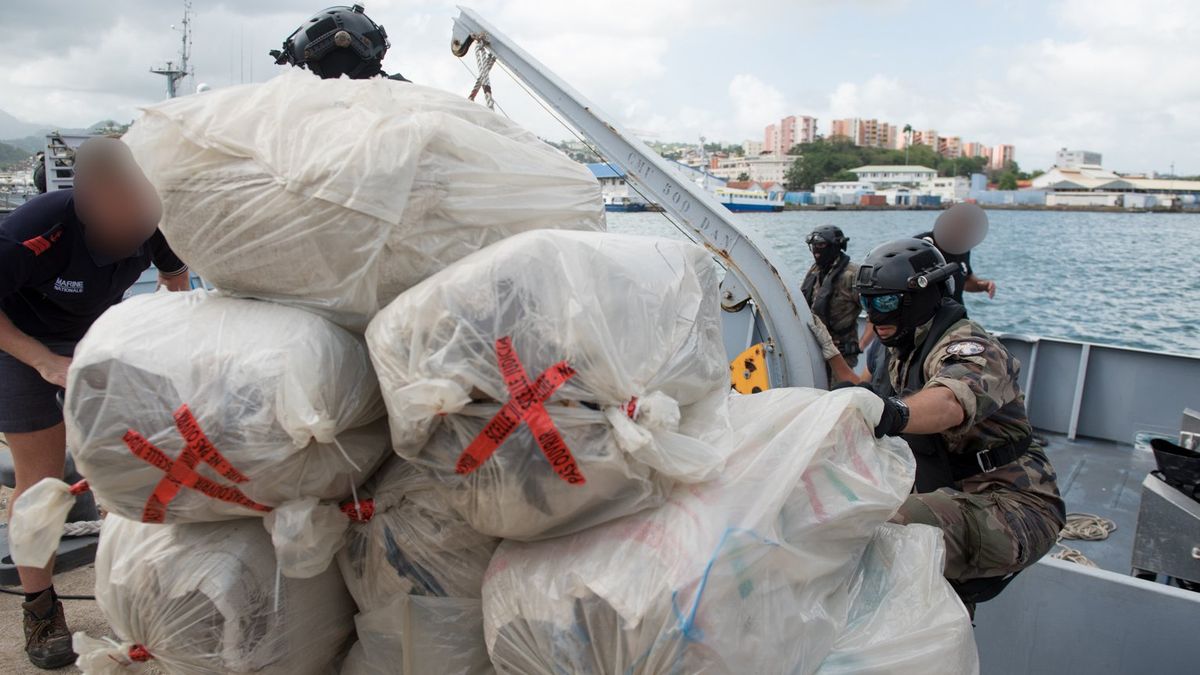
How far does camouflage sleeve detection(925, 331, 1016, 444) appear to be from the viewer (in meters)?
2.52

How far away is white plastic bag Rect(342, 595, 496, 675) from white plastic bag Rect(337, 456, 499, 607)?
0.07 ft

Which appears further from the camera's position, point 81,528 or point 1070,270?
point 1070,270

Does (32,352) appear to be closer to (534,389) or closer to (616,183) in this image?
(534,389)

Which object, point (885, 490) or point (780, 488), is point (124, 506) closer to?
point (780, 488)

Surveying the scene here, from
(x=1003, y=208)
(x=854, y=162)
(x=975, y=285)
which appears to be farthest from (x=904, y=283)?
(x=1003, y=208)

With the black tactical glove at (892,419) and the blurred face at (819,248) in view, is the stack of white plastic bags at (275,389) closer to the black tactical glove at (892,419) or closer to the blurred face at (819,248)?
the black tactical glove at (892,419)

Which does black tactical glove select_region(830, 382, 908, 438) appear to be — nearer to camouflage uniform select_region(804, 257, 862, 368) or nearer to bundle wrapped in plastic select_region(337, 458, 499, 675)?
bundle wrapped in plastic select_region(337, 458, 499, 675)

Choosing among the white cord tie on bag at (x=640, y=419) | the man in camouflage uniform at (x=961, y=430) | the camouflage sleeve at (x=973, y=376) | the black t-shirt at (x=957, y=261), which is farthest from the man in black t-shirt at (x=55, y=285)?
Answer: the black t-shirt at (x=957, y=261)

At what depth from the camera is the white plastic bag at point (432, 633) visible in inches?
68.4

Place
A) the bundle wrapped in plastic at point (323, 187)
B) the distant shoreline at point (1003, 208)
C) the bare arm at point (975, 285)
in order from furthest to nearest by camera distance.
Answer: the distant shoreline at point (1003, 208) → the bare arm at point (975, 285) → the bundle wrapped in plastic at point (323, 187)

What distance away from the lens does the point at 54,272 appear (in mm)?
2613

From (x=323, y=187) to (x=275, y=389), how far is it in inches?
15.6

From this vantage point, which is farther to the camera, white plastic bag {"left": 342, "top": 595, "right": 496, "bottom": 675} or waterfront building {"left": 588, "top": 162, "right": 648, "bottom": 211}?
waterfront building {"left": 588, "top": 162, "right": 648, "bottom": 211}

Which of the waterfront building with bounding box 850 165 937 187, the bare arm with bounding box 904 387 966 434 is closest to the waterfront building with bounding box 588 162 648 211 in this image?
the bare arm with bounding box 904 387 966 434
